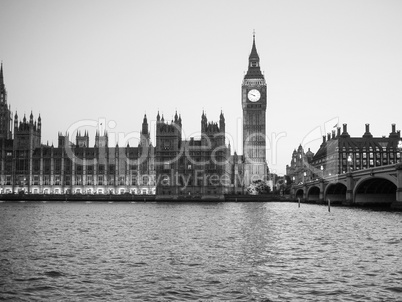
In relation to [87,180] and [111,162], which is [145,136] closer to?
[111,162]

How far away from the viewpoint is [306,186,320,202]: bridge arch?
160 metres

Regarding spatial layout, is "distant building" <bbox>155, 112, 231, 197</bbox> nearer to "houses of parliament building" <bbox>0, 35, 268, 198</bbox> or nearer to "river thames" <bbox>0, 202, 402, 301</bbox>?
"houses of parliament building" <bbox>0, 35, 268, 198</bbox>

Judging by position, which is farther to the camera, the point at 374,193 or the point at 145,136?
the point at 145,136

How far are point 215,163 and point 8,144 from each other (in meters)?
74.7

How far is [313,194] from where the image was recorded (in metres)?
168

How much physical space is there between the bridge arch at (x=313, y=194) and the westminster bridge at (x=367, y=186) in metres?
10.6

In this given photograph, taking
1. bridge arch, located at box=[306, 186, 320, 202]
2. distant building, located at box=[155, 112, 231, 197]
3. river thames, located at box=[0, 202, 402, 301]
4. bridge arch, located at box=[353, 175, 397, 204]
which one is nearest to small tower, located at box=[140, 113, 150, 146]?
distant building, located at box=[155, 112, 231, 197]

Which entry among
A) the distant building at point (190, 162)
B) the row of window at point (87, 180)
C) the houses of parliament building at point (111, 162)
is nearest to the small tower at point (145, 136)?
the houses of parliament building at point (111, 162)

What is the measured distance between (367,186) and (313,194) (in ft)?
194

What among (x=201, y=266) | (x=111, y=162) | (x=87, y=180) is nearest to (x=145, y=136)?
(x=111, y=162)

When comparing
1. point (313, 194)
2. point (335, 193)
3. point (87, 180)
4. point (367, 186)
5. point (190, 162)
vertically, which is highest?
point (190, 162)

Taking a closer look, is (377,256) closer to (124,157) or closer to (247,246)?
(247,246)

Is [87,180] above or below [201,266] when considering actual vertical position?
above

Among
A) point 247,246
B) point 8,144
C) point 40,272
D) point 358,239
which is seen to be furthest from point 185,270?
point 8,144
